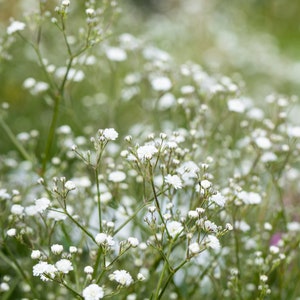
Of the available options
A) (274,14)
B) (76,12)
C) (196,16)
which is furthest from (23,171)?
(274,14)

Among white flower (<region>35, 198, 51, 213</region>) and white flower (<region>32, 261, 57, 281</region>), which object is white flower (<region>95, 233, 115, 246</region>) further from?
white flower (<region>35, 198, 51, 213</region>)

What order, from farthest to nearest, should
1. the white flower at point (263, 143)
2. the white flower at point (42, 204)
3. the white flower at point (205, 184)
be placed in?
1. the white flower at point (263, 143)
2. the white flower at point (42, 204)
3. the white flower at point (205, 184)

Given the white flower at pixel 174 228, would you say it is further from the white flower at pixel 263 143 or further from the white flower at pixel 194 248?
the white flower at pixel 263 143

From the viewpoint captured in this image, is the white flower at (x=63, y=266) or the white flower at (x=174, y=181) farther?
the white flower at (x=174, y=181)

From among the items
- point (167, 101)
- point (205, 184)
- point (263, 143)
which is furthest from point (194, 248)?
point (167, 101)

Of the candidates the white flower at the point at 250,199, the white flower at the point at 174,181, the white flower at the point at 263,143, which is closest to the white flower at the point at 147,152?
the white flower at the point at 174,181

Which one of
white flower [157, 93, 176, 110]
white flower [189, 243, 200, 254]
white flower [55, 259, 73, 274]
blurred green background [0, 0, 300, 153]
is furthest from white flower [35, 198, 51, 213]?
white flower [157, 93, 176, 110]

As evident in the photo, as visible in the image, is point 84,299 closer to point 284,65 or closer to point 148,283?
point 148,283
